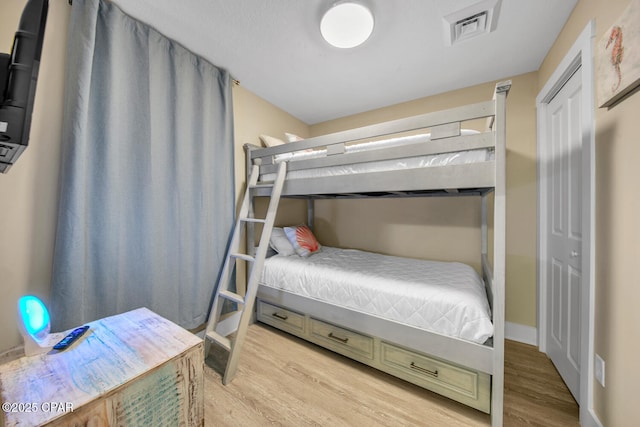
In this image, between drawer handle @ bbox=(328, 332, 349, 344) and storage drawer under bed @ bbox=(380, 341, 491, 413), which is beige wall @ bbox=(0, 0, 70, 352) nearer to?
drawer handle @ bbox=(328, 332, 349, 344)

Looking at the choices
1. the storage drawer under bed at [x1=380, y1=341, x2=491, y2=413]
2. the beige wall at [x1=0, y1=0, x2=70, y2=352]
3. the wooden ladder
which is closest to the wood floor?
the storage drawer under bed at [x1=380, y1=341, x2=491, y2=413]

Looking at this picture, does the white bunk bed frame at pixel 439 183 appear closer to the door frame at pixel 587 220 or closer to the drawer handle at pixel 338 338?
the drawer handle at pixel 338 338

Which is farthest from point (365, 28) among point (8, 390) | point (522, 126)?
point (8, 390)

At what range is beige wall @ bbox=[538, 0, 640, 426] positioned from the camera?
0.95 meters

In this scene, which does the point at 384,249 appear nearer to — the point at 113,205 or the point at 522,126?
the point at 522,126

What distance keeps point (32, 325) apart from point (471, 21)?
8.94 feet

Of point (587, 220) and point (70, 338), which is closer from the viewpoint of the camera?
point (70, 338)

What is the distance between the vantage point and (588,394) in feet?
3.89

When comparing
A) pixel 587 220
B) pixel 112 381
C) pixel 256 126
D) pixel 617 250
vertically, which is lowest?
pixel 112 381

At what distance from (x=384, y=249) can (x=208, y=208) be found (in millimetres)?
1943

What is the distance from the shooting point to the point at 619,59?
994 millimetres

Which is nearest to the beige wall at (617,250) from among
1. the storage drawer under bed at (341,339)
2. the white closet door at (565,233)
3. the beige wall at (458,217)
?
the white closet door at (565,233)

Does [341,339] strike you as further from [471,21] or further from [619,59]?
[471,21]

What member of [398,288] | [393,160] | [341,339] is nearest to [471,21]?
[393,160]
